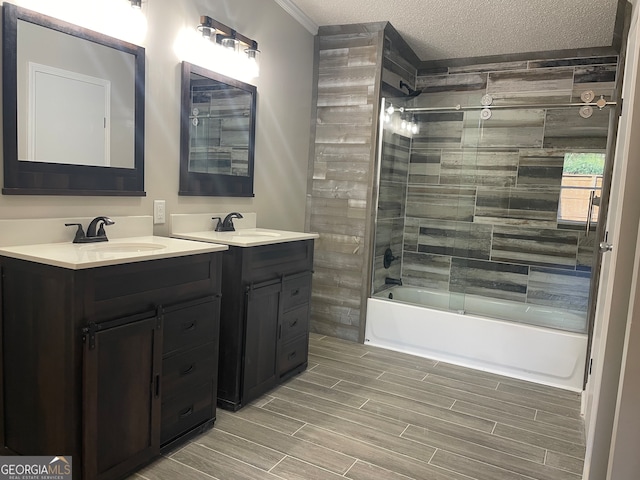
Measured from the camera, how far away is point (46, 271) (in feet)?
5.46

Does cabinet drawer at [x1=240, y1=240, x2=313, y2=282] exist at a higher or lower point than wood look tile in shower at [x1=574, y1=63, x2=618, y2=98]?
lower

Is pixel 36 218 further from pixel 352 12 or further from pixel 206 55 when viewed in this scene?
pixel 352 12

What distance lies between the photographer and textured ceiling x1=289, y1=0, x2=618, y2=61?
3053mm

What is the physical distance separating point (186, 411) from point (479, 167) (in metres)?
3.02

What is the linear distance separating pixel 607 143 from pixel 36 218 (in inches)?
126

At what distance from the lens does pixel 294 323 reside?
9.45ft

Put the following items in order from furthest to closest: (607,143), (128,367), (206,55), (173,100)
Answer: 1. (607,143)
2. (206,55)
3. (173,100)
4. (128,367)

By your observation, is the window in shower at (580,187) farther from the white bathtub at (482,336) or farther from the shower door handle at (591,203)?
the white bathtub at (482,336)

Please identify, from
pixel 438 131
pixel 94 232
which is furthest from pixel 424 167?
pixel 94 232

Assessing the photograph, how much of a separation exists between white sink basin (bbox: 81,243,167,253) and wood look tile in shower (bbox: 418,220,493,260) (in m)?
2.61

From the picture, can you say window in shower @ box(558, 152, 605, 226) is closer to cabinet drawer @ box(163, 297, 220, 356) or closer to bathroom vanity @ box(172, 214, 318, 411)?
bathroom vanity @ box(172, 214, 318, 411)

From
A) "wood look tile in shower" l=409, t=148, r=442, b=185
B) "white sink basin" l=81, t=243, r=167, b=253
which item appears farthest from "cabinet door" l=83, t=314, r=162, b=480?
"wood look tile in shower" l=409, t=148, r=442, b=185

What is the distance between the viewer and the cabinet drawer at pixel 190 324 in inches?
78.1

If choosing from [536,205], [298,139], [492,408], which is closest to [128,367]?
[492,408]
